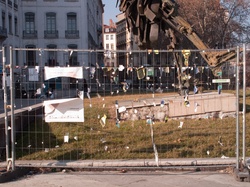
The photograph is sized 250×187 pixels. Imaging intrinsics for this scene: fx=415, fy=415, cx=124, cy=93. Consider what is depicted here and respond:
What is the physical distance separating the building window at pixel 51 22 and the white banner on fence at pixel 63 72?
154ft

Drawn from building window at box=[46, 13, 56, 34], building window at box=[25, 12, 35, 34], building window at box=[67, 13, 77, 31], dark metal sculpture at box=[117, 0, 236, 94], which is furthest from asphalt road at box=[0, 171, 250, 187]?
building window at box=[25, 12, 35, 34]

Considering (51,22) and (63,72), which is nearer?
(63,72)

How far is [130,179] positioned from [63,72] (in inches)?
88.8

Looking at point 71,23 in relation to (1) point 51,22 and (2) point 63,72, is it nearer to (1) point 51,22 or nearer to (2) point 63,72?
(1) point 51,22

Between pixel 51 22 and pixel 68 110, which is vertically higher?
pixel 51 22

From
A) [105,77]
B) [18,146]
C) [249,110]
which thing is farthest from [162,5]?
[18,146]

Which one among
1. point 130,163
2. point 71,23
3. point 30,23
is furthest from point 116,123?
point 30,23

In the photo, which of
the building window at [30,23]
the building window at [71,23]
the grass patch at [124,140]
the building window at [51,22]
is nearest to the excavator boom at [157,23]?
the grass patch at [124,140]

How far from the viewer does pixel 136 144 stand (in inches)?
362

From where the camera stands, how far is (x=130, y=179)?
7016mm

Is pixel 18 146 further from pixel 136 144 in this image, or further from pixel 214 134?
pixel 214 134

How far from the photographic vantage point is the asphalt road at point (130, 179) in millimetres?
6709

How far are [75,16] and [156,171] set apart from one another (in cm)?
4801

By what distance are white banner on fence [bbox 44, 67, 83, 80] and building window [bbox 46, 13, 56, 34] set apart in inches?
1845
